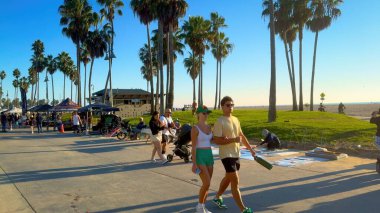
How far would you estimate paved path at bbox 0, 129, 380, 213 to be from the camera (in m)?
6.30

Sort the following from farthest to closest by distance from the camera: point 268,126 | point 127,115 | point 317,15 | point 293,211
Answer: point 127,115 < point 317,15 < point 268,126 < point 293,211

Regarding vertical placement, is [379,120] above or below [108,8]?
below

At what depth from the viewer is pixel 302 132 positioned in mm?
16531

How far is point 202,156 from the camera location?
570 cm

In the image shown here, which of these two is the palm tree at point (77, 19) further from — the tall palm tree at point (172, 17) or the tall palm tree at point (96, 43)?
the tall palm tree at point (172, 17)

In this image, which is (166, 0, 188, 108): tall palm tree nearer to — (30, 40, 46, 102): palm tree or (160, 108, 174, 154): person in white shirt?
(160, 108, 174, 154): person in white shirt

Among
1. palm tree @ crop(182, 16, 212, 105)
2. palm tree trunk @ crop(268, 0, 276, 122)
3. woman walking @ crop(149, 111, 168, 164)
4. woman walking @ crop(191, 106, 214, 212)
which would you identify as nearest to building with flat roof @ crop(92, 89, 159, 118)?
palm tree @ crop(182, 16, 212, 105)

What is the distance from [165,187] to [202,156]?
236 cm

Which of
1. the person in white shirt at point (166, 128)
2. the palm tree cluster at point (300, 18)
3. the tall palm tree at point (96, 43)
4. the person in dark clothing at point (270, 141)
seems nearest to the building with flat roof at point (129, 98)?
the tall palm tree at point (96, 43)

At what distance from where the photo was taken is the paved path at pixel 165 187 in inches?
248

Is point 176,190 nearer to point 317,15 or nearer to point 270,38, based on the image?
point 270,38

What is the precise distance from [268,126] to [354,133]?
4627 millimetres

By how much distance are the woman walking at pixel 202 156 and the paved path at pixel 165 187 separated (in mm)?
539

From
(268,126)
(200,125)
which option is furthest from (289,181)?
(268,126)
